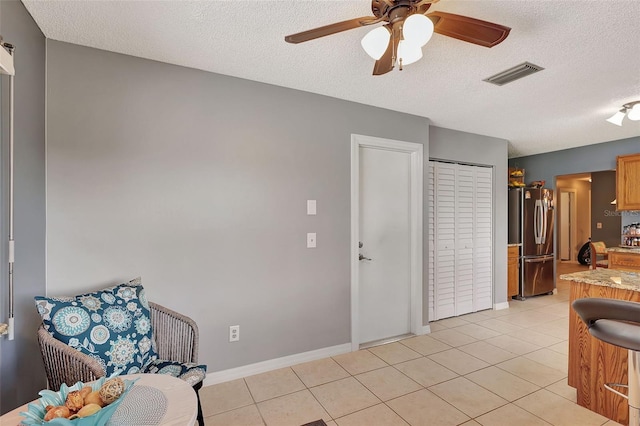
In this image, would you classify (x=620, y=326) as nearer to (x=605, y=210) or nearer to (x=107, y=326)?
(x=107, y=326)

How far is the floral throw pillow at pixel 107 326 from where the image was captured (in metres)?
1.48

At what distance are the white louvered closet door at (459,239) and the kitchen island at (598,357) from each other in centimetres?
166

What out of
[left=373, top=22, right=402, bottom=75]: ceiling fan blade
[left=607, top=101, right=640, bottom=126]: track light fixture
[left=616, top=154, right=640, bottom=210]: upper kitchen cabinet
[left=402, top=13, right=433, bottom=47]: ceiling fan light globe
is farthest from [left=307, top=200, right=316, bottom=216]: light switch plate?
[left=616, top=154, right=640, bottom=210]: upper kitchen cabinet

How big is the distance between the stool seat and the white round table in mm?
1734

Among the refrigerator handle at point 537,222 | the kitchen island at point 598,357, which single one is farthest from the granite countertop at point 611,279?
the refrigerator handle at point 537,222

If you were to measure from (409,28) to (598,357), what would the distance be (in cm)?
239

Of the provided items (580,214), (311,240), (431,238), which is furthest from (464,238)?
(580,214)

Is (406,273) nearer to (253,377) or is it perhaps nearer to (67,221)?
(253,377)

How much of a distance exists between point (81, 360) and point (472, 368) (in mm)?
2781

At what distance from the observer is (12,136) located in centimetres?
146

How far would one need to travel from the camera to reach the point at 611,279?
6.75 ft

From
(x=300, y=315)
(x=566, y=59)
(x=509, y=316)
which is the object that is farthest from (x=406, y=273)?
(x=566, y=59)

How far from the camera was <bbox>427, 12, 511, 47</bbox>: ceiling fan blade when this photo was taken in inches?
52.5

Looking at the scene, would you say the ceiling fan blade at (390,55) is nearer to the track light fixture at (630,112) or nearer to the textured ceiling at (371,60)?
the textured ceiling at (371,60)
